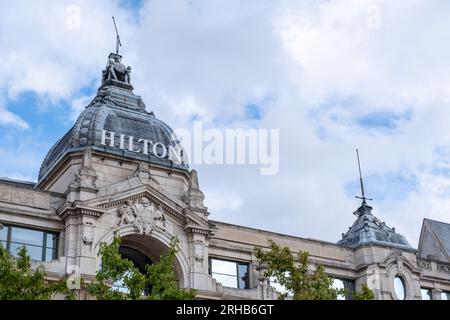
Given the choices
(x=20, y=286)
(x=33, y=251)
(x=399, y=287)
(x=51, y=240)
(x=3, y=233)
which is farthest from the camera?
(x=399, y=287)

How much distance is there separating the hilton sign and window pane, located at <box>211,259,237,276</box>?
20.1ft

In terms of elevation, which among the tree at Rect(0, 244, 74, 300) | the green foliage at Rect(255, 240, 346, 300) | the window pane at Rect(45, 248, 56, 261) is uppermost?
the window pane at Rect(45, 248, 56, 261)

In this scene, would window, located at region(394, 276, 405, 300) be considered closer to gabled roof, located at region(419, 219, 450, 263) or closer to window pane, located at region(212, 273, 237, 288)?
window pane, located at region(212, 273, 237, 288)

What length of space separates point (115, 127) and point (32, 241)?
8573 mm

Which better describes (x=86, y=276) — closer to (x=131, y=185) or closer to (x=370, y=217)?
(x=131, y=185)

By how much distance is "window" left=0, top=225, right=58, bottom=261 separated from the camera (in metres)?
38.4

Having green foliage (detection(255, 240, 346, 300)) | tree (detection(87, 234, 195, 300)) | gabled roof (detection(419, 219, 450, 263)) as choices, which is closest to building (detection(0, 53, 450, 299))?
green foliage (detection(255, 240, 346, 300))

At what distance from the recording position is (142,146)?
146 ft

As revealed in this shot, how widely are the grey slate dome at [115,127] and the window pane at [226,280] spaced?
20.8 ft

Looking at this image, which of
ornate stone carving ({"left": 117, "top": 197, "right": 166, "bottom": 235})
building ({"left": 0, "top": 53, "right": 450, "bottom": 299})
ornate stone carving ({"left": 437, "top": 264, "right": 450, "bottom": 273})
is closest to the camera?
building ({"left": 0, "top": 53, "right": 450, "bottom": 299})

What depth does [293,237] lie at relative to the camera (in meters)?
47.3

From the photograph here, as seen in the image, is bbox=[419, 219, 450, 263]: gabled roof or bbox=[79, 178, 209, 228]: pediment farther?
bbox=[419, 219, 450, 263]: gabled roof

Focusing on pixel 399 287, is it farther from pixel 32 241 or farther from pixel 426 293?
pixel 32 241

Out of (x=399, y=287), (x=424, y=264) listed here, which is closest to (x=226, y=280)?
(x=399, y=287)
